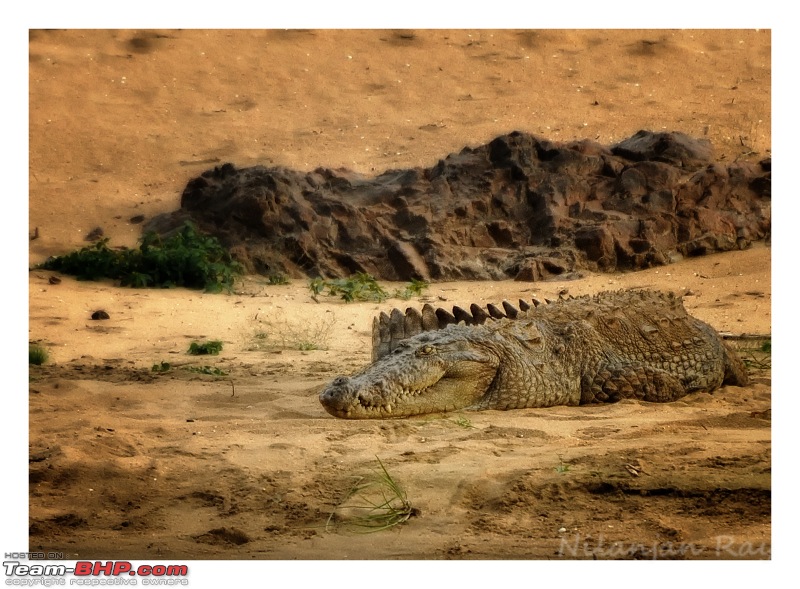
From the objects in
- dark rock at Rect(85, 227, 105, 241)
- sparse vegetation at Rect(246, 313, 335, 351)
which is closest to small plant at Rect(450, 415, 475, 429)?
sparse vegetation at Rect(246, 313, 335, 351)

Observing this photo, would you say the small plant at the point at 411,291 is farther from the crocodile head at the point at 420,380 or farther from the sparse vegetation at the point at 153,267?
the crocodile head at the point at 420,380

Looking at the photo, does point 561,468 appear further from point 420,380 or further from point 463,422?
point 420,380

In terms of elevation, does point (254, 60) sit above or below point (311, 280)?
above

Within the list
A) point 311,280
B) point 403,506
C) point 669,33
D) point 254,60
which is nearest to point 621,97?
point 669,33

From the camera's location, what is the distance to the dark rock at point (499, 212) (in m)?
12.6

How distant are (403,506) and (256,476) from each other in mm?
881

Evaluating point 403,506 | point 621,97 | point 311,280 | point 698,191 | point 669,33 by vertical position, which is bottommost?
point 403,506

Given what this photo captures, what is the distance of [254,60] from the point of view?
1955cm

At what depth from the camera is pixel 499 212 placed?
→ 13.5 metres

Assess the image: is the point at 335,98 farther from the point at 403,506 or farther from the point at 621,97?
the point at 403,506
